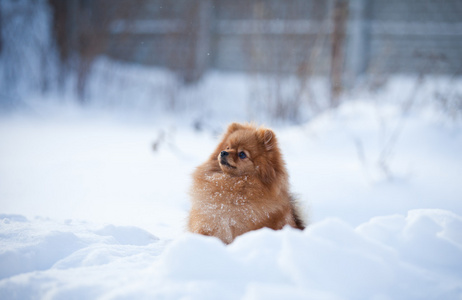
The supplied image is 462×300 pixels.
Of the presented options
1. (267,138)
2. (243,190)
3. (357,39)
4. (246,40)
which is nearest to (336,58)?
(246,40)

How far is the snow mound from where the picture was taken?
1.38 meters

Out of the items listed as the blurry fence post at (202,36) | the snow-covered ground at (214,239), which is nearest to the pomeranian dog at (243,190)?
the snow-covered ground at (214,239)

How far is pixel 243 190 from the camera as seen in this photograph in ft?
7.97

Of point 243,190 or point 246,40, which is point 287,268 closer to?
point 243,190

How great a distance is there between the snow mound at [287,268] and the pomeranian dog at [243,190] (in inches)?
23.9

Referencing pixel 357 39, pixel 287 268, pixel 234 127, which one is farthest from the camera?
pixel 357 39

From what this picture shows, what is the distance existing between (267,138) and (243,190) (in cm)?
44

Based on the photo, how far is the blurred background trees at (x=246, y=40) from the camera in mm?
7207

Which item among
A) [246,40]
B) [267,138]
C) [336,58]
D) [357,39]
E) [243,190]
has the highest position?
[357,39]

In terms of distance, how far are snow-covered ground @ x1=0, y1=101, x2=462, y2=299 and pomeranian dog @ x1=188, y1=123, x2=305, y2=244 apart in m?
0.31

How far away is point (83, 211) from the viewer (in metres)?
3.32

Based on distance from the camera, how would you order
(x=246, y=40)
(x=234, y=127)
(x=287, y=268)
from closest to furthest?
(x=287, y=268) → (x=234, y=127) → (x=246, y=40)

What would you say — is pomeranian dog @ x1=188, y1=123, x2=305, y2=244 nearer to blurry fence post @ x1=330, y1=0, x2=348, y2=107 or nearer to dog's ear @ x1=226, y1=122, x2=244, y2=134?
dog's ear @ x1=226, y1=122, x2=244, y2=134

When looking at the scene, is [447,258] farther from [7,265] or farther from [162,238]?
[7,265]
